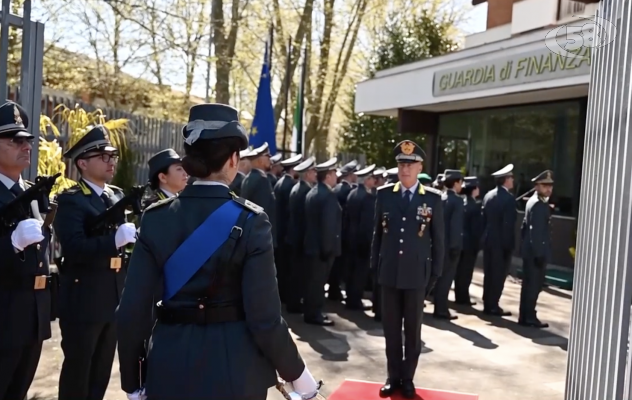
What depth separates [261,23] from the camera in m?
23.1

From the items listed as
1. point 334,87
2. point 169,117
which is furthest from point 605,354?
point 334,87

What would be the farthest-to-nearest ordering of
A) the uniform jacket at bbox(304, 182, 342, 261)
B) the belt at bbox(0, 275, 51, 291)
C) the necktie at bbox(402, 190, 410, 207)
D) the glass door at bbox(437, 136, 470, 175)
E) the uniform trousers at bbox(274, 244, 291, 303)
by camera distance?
the glass door at bbox(437, 136, 470, 175), the uniform trousers at bbox(274, 244, 291, 303), the uniform jacket at bbox(304, 182, 342, 261), the necktie at bbox(402, 190, 410, 207), the belt at bbox(0, 275, 51, 291)

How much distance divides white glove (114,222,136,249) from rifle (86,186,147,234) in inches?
6.5

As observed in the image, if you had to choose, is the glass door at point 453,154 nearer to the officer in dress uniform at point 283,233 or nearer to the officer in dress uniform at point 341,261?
the officer in dress uniform at point 341,261

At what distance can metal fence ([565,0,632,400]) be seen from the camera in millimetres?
2252

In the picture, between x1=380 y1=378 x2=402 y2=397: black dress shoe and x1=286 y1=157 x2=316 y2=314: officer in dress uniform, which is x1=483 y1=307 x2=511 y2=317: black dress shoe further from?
x1=380 y1=378 x2=402 y2=397: black dress shoe

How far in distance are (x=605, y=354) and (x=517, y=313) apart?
23.6ft

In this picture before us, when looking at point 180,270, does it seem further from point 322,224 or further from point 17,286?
point 322,224

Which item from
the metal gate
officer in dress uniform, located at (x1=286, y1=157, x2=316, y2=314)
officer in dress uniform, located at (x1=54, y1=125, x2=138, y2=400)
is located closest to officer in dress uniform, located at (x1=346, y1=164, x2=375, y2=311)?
officer in dress uniform, located at (x1=286, y1=157, x2=316, y2=314)

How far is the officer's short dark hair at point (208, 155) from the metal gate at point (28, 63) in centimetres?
212

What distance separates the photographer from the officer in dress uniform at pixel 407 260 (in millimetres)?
5277

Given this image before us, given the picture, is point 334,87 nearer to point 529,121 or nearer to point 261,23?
point 261,23

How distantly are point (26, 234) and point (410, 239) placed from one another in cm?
302

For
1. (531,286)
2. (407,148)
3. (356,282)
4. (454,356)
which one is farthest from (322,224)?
(531,286)
